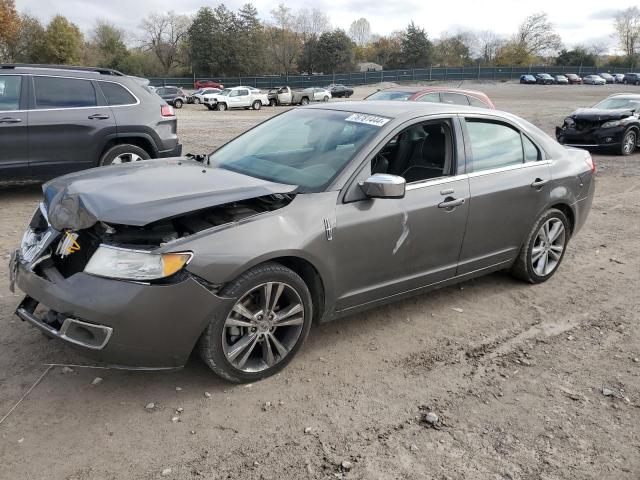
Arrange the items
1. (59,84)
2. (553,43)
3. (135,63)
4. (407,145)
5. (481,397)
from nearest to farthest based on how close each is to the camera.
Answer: (481,397), (407,145), (59,84), (135,63), (553,43)

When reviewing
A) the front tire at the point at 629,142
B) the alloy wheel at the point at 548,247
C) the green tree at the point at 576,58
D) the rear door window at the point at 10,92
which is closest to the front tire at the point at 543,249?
the alloy wheel at the point at 548,247

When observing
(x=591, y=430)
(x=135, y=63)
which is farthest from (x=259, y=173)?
(x=135, y=63)

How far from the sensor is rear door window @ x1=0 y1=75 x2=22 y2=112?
7.09 metres

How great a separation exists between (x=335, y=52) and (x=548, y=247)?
8141cm

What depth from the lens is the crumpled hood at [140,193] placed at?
3.06 m

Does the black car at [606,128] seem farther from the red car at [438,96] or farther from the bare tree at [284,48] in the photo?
the bare tree at [284,48]

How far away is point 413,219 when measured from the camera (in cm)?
391

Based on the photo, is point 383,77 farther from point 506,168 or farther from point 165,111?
point 506,168

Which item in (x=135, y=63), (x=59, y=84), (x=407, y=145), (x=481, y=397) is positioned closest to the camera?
(x=481, y=397)

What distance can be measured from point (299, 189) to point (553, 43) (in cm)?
11878

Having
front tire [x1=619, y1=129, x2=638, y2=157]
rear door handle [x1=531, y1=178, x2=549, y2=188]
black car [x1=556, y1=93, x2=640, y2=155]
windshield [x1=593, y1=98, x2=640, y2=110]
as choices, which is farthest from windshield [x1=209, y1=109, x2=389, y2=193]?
windshield [x1=593, y1=98, x2=640, y2=110]

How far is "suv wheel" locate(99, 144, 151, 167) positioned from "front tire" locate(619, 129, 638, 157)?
1171 centimetres

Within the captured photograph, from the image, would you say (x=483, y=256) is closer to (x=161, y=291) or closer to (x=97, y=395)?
(x=161, y=291)

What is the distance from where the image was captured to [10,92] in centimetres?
714
